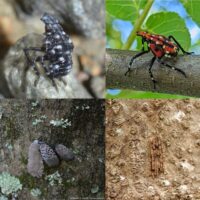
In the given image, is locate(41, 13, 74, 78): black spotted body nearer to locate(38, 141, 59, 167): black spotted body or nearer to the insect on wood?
locate(38, 141, 59, 167): black spotted body

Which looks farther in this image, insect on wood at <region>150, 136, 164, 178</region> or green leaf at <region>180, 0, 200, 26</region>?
insect on wood at <region>150, 136, 164, 178</region>

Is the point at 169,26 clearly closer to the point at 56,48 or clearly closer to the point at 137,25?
the point at 137,25

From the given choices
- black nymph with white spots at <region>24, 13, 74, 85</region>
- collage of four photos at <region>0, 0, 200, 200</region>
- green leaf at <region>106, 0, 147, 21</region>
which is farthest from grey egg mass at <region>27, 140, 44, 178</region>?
green leaf at <region>106, 0, 147, 21</region>

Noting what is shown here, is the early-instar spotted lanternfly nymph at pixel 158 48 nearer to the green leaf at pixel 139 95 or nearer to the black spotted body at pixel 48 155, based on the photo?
the green leaf at pixel 139 95

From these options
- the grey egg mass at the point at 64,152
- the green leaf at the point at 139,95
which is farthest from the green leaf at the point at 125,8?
the grey egg mass at the point at 64,152

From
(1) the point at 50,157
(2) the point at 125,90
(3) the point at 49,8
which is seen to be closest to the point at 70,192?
(1) the point at 50,157

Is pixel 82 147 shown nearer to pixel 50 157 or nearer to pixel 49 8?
pixel 50 157
